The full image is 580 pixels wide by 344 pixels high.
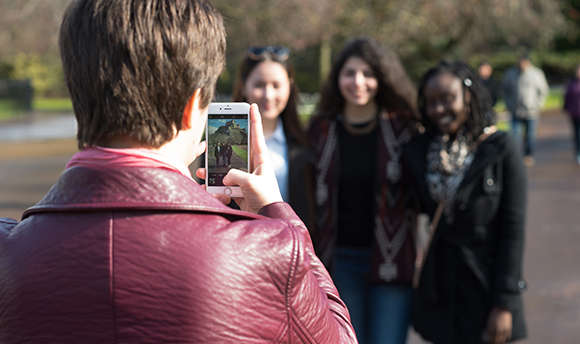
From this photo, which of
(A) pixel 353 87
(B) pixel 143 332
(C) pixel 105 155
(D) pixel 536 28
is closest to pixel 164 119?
(C) pixel 105 155

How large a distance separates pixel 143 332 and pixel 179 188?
23cm

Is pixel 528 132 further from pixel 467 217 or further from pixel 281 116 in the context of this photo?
pixel 467 217

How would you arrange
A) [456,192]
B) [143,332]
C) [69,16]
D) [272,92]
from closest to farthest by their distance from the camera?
[143,332] < [69,16] < [456,192] < [272,92]

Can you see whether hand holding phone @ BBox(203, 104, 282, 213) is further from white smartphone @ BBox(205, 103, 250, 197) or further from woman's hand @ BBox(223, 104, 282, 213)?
white smartphone @ BBox(205, 103, 250, 197)

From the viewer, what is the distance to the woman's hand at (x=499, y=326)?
113 inches

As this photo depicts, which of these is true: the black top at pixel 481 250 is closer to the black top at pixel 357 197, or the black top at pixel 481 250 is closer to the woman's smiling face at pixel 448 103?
the woman's smiling face at pixel 448 103

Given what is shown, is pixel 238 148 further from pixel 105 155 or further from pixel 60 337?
pixel 60 337

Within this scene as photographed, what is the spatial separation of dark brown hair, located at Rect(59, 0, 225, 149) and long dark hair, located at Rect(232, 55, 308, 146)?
83.9 inches

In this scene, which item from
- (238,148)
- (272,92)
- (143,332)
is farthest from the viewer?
(272,92)

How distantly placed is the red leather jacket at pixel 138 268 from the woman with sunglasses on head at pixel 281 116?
1.99 m

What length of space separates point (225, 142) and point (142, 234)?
2.03 feet

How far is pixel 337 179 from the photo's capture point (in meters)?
3.30

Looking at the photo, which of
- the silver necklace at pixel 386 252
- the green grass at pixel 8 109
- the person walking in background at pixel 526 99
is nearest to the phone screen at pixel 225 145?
the silver necklace at pixel 386 252

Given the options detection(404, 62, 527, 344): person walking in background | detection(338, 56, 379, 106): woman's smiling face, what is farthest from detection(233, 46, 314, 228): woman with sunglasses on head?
detection(404, 62, 527, 344): person walking in background
